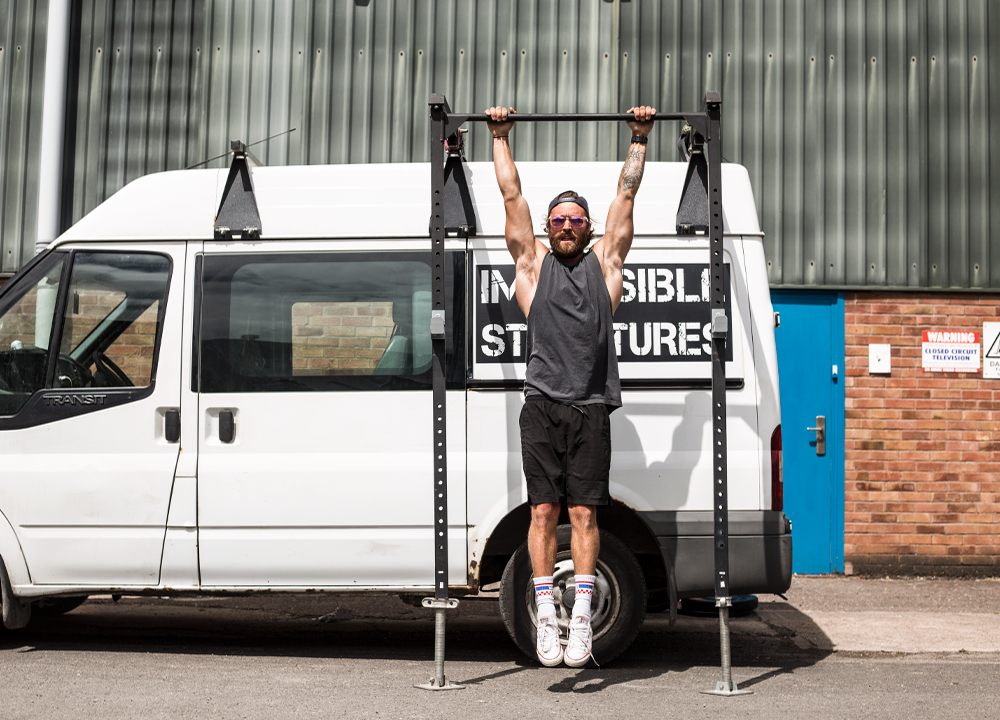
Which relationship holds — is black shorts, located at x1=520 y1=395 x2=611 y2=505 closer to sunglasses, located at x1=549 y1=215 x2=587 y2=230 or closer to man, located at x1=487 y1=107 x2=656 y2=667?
man, located at x1=487 y1=107 x2=656 y2=667

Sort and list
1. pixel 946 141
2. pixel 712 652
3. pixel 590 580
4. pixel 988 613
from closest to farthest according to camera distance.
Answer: pixel 590 580
pixel 712 652
pixel 988 613
pixel 946 141

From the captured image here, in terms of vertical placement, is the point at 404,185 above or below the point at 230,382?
above

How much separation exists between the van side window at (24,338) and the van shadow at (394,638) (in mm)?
1402

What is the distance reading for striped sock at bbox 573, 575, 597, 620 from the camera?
4.51m

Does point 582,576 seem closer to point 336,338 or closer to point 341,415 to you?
point 341,415

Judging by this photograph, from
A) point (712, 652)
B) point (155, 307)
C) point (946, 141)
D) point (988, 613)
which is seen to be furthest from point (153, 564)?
point (946, 141)

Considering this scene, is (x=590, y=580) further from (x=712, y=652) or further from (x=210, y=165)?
(x=210, y=165)

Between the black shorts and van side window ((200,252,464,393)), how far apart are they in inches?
22.5

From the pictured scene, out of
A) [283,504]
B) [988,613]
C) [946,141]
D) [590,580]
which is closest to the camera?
[590,580]

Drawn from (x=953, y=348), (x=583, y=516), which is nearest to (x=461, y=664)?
(x=583, y=516)

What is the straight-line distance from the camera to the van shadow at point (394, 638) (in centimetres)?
506

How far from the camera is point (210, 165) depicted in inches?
346

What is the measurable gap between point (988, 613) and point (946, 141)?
13.5 feet

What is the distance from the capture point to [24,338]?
201 inches
